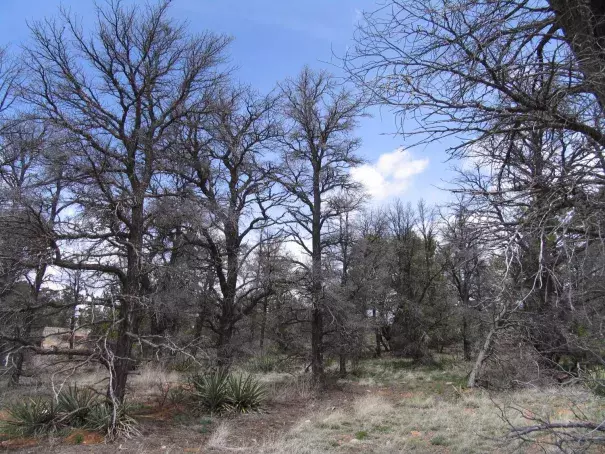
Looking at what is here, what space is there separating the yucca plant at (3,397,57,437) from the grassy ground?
66 centimetres

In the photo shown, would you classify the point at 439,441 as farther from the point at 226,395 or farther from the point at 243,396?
the point at 226,395

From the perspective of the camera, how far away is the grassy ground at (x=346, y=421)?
866 cm

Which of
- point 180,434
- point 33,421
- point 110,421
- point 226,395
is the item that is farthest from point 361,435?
point 33,421

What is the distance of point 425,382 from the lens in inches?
826

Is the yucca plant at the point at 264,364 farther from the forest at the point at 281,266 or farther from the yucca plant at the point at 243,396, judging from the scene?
the yucca plant at the point at 243,396

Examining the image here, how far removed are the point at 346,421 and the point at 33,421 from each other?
713cm

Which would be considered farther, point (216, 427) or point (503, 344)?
point (503, 344)

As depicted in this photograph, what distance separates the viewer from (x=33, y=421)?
32.6 ft

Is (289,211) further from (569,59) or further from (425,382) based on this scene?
(569,59)

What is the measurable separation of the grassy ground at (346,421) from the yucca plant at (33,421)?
66cm

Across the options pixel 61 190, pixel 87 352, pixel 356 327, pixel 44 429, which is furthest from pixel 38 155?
pixel 356 327

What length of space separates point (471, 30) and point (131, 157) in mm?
9918

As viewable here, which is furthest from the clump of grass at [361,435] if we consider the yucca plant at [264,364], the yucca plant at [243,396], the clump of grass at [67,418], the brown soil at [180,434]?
the yucca plant at [264,364]

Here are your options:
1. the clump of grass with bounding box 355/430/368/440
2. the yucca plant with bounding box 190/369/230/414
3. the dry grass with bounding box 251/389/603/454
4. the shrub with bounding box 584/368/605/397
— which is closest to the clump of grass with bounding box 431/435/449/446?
the dry grass with bounding box 251/389/603/454
